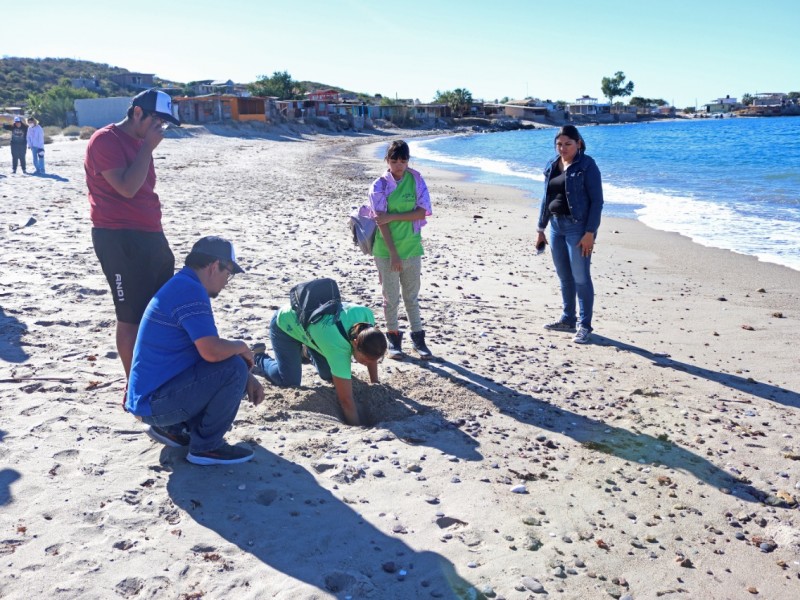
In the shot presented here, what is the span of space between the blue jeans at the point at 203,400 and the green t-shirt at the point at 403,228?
7.20 ft

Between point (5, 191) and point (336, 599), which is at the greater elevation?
point (5, 191)

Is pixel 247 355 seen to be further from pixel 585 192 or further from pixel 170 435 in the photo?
pixel 585 192

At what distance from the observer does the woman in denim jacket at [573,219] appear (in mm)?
5984

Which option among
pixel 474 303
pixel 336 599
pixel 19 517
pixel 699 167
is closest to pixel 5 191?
pixel 474 303

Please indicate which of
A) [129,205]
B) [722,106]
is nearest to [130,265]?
[129,205]

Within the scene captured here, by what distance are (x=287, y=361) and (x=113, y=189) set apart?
65.1 inches

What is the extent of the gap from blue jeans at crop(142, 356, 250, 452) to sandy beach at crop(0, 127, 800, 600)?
21cm

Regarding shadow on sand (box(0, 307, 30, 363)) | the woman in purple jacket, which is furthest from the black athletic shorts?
the woman in purple jacket

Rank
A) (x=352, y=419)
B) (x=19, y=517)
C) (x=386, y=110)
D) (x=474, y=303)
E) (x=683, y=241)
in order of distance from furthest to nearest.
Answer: (x=386, y=110) < (x=683, y=241) < (x=474, y=303) < (x=352, y=419) < (x=19, y=517)

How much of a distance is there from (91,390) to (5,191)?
36.2 ft

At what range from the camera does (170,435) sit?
12.5ft

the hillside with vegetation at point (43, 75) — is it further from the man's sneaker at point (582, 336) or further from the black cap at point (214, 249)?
the black cap at point (214, 249)

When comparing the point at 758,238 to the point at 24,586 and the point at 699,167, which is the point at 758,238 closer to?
the point at 24,586

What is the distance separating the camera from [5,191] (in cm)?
1366
